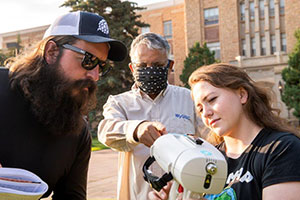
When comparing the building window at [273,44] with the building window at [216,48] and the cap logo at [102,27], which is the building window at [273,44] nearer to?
the building window at [216,48]

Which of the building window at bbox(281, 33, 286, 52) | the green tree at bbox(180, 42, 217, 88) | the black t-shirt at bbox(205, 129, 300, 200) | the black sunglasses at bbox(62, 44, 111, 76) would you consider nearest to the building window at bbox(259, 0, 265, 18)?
the building window at bbox(281, 33, 286, 52)

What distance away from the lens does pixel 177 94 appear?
2.96 metres

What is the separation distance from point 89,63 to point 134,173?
3.13 ft

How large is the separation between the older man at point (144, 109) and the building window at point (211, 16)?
3047cm

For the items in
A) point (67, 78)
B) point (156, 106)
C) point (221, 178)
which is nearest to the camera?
point (221, 178)

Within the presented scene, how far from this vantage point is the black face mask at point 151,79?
9.14ft

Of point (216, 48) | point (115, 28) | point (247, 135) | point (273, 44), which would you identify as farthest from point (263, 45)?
point (247, 135)

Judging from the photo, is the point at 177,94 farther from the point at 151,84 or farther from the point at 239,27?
the point at 239,27

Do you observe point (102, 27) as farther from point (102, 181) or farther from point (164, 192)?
point (102, 181)

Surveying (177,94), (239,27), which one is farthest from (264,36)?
(177,94)

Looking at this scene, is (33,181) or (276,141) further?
(276,141)

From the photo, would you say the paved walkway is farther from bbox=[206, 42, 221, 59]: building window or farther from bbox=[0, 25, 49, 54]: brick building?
bbox=[0, 25, 49, 54]: brick building

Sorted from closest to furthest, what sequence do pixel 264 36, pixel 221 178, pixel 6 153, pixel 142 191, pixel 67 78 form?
pixel 221 178
pixel 6 153
pixel 67 78
pixel 142 191
pixel 264 36

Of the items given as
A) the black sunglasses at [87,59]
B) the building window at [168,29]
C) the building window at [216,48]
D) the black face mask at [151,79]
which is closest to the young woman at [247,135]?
the black face mask at [151,79]
